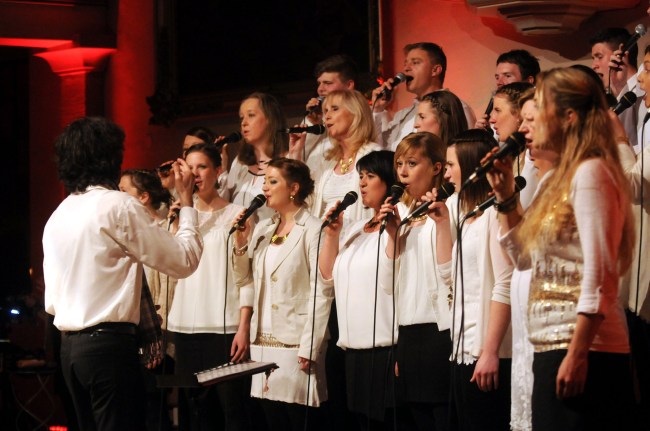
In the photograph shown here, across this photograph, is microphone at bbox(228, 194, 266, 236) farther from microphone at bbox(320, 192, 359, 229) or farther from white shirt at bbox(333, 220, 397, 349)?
white shirt at bbox(333, 220, 397, 349)

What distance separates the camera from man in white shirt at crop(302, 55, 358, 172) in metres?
5.82

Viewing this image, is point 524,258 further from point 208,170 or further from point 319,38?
point 319,38

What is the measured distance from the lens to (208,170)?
568 cm

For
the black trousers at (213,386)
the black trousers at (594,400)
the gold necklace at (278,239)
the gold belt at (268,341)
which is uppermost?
the gold necklace at (278,239)

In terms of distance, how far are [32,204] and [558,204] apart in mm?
6736

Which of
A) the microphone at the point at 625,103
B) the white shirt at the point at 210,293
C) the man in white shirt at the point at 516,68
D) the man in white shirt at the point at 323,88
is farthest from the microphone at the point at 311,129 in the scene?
the microphone at the point at 625,103

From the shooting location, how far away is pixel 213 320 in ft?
17.6

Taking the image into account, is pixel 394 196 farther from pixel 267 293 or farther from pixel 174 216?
pixel 174 216

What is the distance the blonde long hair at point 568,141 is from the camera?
9.25ft

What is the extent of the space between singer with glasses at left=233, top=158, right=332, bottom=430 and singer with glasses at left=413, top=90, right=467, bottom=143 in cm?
69

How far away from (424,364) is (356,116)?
1641mm

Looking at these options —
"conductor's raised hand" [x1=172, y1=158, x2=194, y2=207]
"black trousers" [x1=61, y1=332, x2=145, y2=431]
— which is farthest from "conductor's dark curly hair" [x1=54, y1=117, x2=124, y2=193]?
"black trousers" [x1=61, y1=332, x2=145, y2=431]

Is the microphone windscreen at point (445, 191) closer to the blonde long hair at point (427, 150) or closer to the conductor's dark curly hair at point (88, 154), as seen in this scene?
the blonde long hair at point (427, 150)

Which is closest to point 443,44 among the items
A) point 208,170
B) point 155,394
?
point 208,170
